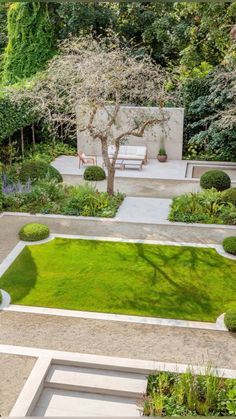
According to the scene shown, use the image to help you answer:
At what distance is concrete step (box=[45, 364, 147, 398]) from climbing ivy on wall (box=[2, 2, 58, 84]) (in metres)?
20.8

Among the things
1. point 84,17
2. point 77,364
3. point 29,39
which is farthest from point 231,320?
point 29,39

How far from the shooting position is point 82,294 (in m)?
9.83

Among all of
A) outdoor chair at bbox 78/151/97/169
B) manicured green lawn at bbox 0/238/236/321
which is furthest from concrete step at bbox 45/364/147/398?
outdoor chair at bbox 78/151/97/169

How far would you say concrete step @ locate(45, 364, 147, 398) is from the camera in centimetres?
700

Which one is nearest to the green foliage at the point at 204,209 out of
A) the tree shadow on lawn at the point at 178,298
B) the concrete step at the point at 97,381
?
the tree shadow on lawn at the point at 178,298

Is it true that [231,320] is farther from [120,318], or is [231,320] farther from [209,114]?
[209,114]

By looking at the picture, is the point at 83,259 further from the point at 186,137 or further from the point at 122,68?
the point at 186,137

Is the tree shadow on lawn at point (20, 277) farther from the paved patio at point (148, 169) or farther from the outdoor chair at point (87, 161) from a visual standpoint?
the outdoor chair at point (87, 161)

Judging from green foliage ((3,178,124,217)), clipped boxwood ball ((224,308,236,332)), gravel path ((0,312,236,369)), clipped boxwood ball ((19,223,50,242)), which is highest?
green foliage ((3,178,124,217))

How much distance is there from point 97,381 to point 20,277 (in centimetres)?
419

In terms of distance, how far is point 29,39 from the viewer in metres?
25.0

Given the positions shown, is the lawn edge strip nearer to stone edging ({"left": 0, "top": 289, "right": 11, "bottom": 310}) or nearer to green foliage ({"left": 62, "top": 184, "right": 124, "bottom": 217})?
stone edging ({"left": 0, "top": 289, "right": 11, "bottom": 310})

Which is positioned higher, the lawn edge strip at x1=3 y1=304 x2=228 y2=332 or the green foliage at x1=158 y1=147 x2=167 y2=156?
the green foliage at x1=158 y1=147 x2=167 y2=156

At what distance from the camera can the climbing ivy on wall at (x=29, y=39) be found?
2467 centimetres
